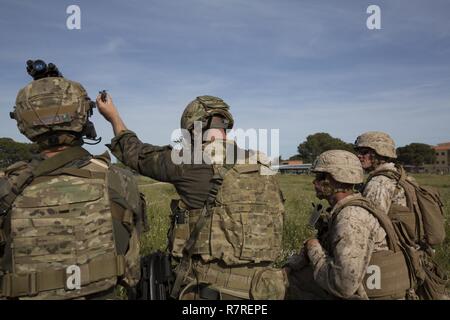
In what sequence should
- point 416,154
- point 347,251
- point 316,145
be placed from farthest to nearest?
point 316,145
point 416,154
point 347,251

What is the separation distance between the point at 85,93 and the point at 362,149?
3859 millimetres

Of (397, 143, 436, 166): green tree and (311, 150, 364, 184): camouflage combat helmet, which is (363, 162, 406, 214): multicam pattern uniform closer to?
(311, 150, 364, 184): camouflage combat helmet

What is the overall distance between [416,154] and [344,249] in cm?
11058

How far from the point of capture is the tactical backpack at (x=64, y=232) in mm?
2994

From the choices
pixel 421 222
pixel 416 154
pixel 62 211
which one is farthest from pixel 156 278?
pixel 416 154

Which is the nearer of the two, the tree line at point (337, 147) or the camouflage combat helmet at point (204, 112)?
the camouflage combat helmet at point (204, 112)

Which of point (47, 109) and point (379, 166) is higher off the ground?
point (47, 109)

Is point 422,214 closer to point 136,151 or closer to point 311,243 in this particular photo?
point 311,243

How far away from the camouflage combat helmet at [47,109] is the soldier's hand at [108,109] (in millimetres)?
592

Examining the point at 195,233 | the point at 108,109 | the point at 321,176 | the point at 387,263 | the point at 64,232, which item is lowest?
the point at 387,263

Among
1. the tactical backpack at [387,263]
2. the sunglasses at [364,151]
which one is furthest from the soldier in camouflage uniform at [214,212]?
the sunglasses at [364,151]

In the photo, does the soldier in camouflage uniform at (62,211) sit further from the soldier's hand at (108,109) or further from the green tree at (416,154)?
the green tree at (416,154)

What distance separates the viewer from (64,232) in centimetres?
307

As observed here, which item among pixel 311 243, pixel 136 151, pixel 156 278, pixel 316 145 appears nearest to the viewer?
pixel 136 151
